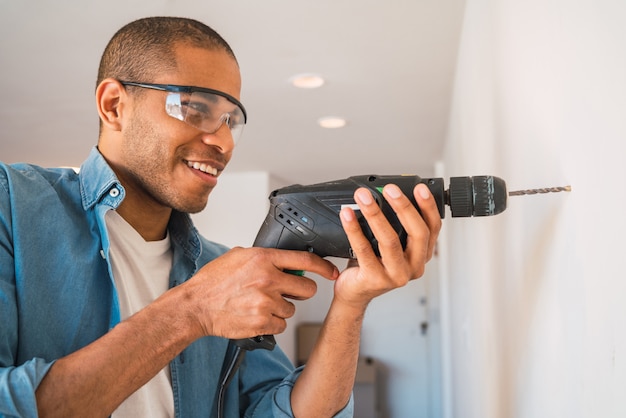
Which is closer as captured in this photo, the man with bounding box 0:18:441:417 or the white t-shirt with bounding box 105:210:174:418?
the man with bounding box 0:18:441:417

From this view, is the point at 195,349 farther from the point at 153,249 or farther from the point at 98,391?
the point at 98,391

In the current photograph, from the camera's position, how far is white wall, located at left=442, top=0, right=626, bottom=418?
490mm

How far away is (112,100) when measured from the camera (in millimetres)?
1100

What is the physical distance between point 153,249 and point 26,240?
0.31m

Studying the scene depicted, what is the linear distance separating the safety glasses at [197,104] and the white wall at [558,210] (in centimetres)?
55

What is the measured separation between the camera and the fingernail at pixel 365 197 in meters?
0.71

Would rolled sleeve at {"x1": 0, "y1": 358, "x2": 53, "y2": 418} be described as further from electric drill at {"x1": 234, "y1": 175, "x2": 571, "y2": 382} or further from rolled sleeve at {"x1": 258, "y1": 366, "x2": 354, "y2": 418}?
rolled sleeve at {"x1": 258, "y1": 366, "x2": 354, "y2": 418}

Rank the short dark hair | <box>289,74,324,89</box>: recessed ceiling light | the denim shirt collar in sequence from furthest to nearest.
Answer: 1. <box>289,74,324,89</box>: recessed ceiling light
2. the short dark hair
3. the denim shirt collar

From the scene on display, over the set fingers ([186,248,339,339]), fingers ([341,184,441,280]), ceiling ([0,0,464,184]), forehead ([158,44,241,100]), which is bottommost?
fingers ([186,248,339,339])

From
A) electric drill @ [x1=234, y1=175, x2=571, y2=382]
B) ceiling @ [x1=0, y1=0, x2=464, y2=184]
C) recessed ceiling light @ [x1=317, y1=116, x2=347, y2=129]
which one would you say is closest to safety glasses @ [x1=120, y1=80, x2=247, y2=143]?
electric drill @ [x1=234, y1=175, x2=571, y2=382]

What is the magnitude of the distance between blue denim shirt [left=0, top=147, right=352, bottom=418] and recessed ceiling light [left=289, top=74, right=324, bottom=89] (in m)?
1.56

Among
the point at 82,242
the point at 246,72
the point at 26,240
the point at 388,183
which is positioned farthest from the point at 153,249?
the point at 246,72

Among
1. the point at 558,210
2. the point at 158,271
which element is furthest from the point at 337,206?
the point at 158,271

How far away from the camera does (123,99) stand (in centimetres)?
109
